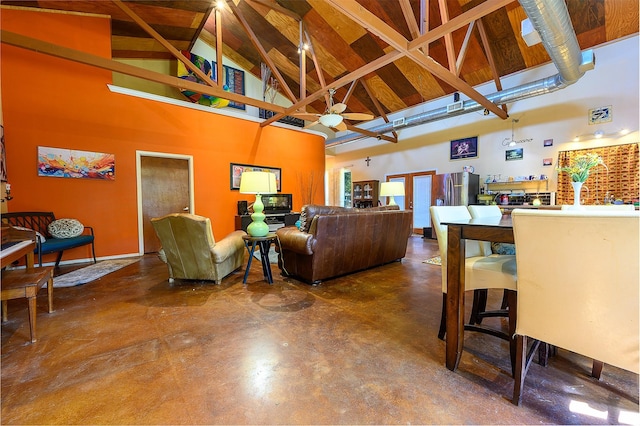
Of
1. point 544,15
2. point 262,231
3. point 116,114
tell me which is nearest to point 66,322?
point 262,231

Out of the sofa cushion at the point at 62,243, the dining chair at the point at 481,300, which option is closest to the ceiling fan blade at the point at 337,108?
the dining chair at the point at 481,300

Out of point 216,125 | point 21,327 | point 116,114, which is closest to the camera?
point 21,327

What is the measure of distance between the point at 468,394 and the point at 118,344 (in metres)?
2.30

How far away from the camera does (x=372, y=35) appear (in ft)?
16.8

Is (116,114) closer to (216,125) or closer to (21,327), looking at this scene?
(216,125)

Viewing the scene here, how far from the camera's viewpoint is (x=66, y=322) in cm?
215

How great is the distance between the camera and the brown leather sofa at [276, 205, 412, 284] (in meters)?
3.00

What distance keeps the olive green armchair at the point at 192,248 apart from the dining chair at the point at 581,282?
2800mm

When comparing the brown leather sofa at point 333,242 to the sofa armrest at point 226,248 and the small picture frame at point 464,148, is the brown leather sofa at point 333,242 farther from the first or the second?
the small picture frame at point 464,148

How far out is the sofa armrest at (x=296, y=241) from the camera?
295 cm

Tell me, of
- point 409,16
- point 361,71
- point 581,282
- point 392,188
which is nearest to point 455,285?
point 581,282

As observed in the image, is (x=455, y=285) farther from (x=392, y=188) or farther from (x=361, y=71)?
(x=361, y=71)

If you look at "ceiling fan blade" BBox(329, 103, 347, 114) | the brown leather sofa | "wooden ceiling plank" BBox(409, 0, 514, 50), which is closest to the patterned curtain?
"wooden ceiling plank" BBox(409, 0, 514, 50)

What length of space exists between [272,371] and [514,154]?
682 cm
